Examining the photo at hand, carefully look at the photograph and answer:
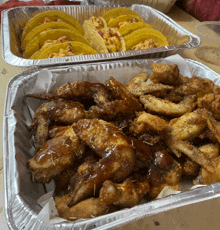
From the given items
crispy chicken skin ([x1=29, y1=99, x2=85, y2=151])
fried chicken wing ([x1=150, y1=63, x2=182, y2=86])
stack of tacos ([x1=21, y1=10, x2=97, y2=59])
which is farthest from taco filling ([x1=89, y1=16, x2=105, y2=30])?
crispy chicken skin ([x1=29, y1=99, x2=85, y2=151])

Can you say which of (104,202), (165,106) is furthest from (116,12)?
(104,202)

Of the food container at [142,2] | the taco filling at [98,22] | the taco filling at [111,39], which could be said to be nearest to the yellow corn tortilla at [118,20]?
the taco filling at [98,22]

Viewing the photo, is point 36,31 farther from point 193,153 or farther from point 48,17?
point 193,153

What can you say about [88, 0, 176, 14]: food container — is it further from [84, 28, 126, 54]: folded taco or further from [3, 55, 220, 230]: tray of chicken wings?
[3, 55, 220, 230]: tray of chicken wings

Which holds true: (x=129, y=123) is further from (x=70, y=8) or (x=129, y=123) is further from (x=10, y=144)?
(x=70, y=8)

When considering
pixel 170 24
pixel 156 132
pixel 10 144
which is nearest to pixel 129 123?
pixel 156 132
